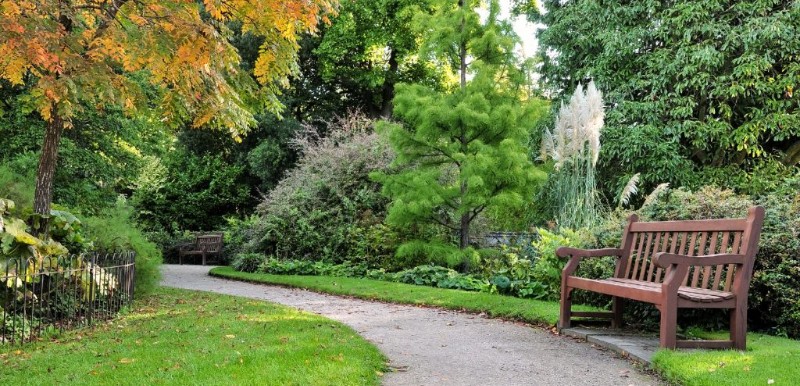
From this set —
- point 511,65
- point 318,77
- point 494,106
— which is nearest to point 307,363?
point 494,106

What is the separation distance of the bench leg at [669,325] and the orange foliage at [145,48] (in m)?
4.51

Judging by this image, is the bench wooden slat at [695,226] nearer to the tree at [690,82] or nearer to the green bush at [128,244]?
the green bush at [128,244]

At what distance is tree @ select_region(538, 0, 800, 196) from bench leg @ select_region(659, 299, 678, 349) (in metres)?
Answer: 10.9

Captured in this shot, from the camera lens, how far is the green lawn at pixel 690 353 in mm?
3910

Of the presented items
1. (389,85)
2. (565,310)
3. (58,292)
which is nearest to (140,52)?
(58,292)

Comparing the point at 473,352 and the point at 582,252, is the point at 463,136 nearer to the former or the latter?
the point at 582,252

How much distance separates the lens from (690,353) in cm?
460

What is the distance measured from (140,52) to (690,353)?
5.70m

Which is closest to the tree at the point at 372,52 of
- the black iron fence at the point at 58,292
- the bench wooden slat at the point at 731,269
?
the black iron fence at the point at 58,292

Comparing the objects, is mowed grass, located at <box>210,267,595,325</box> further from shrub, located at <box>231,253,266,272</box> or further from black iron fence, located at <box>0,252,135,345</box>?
black iron fence, located at <box>0,252,135,345</box>

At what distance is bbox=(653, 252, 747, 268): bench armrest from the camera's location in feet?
15.4

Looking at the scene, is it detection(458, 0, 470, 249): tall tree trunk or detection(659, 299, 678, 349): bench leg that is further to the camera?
detection(458, 0, 470, 249): tall tree trunk

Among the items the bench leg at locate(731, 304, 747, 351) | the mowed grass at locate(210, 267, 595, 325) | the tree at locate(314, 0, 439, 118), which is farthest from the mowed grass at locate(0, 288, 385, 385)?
the tree at locate(314, 0, 439, 118)

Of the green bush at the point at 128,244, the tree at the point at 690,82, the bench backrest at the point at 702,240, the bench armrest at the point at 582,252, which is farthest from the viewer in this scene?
the tree at the point at 690,82
